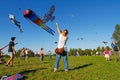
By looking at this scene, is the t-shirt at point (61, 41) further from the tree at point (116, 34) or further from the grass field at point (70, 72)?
the tree at point (116, 34)

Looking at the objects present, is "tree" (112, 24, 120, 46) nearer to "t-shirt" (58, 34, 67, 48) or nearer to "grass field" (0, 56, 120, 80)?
"grass field" (0, 56, 120, 80)

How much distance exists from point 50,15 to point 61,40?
16.9 feet

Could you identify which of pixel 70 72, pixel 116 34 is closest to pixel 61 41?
pixel 70 72

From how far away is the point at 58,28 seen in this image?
12.8 metres

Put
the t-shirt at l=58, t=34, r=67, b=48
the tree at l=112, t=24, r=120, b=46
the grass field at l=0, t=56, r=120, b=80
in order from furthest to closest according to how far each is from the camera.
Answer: the tree at l=112, t=24, r=120, b=46 < the t-shirt at l=58, t=34, r=67, b=48 < the grass field at l=0, t=56, r=120, b=80

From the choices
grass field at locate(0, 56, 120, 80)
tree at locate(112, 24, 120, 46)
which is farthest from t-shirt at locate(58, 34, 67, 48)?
tree at locate(112, 24, 120, 46)

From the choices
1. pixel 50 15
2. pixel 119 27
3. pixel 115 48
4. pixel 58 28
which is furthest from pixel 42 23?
pixel 119 27

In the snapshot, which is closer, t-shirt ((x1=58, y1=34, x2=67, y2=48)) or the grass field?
the grass field

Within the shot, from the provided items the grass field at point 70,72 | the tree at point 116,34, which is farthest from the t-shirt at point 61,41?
the tree at point 116,34

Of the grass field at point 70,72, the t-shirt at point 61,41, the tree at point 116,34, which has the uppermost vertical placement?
the tree at point 116,34

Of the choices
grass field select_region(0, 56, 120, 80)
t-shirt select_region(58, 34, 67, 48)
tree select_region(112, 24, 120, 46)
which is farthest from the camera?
tree select_region(112, 24, 120, 46)

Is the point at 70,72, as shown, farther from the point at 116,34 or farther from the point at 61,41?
the point at 116,34

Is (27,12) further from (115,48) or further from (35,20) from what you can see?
(115,48)

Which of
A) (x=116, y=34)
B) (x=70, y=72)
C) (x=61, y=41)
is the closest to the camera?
(x=61, y=41)
